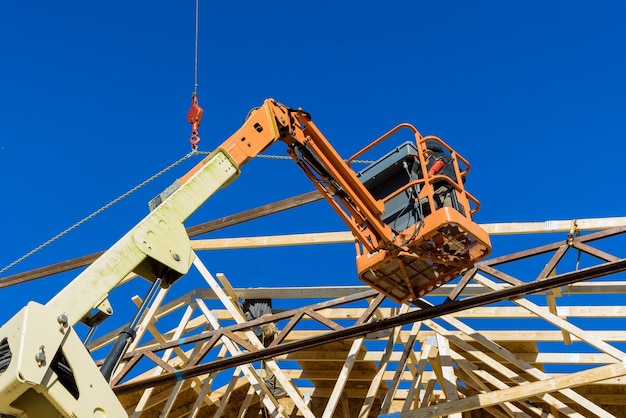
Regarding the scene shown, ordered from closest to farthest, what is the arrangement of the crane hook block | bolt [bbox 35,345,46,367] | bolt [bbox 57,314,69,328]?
bolt [bbox 35,345,46,367]
bolt [bbox 57,314,69,328]
the crane hook block

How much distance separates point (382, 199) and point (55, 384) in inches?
192

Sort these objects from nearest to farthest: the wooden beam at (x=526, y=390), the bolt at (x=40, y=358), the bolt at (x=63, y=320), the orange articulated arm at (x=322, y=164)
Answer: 1. the bolt at (x=40, y=358)
2. the bolt at (x=63, y=320)
3. the orange articulated arm at (x=322, y=164)
4. the wooden beam at (x=526, y=390)

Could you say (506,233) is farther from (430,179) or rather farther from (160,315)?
(160,315)

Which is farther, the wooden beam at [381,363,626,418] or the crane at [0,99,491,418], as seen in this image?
the wooden beam at [381,363,626,418]

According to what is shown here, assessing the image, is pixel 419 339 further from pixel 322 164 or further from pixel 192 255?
pixel 192 255

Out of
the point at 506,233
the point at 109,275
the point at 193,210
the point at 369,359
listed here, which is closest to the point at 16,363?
the point at 109,275

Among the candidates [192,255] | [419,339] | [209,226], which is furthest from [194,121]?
[419,339]

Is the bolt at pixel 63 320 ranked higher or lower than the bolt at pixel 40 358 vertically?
higher

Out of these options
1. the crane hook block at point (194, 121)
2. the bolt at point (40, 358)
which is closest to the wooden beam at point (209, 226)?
the crane hook block at point (194, 121)

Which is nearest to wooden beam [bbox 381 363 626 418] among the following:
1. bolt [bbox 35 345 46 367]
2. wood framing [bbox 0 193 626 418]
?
wood framing [bbox 0 193 626 418]

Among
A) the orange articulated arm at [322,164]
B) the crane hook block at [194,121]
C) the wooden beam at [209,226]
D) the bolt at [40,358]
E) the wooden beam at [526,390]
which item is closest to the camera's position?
the bolt at [40,358]

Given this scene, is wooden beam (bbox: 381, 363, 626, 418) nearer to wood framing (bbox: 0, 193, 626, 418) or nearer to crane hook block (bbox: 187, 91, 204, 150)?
wood framing (bbox: 0, 193, 626, 418)

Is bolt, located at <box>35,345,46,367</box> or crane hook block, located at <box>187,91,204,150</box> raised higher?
crane hook block, located at <box>187,91,204,150</box>

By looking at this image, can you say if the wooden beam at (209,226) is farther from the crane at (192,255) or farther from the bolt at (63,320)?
the bolt at (63,320)
